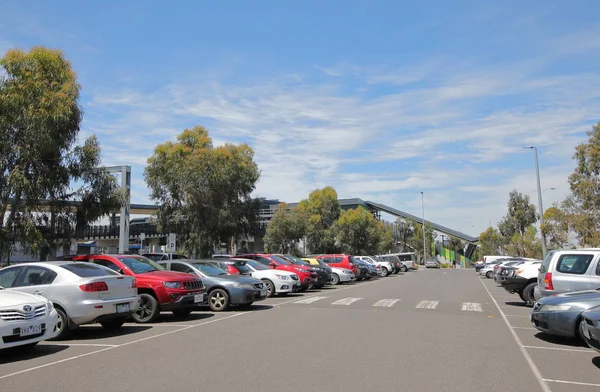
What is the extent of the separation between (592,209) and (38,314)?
87.5ft

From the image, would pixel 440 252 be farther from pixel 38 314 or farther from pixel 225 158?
pixel 38 314

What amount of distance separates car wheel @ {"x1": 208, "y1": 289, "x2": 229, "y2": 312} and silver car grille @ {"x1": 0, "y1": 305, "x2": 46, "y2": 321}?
5.87 metres

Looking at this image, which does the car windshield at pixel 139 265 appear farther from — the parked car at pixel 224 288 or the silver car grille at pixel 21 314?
the silver car grille at pixel 21 314

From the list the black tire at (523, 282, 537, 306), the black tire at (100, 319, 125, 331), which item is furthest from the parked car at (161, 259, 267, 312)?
the black tire at (523, 282, 537, 306)

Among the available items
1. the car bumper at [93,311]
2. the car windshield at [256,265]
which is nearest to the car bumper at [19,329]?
the car bumper at [93,311]

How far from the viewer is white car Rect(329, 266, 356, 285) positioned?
27844 mm

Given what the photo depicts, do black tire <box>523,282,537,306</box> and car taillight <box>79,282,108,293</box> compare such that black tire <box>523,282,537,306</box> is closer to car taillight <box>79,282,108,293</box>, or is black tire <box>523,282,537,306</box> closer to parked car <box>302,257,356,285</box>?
car taillight <box>79,282,108,293</box>

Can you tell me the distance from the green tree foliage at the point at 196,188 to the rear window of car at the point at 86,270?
19101mm

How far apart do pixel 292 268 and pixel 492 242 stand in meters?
59.1

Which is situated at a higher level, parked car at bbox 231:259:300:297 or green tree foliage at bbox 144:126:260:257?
green tree foliage at bbox 144:126:260:257

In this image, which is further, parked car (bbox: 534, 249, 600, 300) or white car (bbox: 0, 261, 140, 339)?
parked car (bbox: 534, 249, 600, 300)

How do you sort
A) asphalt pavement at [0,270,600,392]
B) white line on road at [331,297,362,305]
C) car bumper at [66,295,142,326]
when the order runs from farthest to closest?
1. white line on road at [331,297,362,305]
2. car bumper at [66,295,142,326]
3. asphalt pavement at [0,270,600,392]

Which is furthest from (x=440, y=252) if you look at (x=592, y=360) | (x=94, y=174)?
(x=592, y=360)

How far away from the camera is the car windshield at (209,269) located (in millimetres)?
14359
